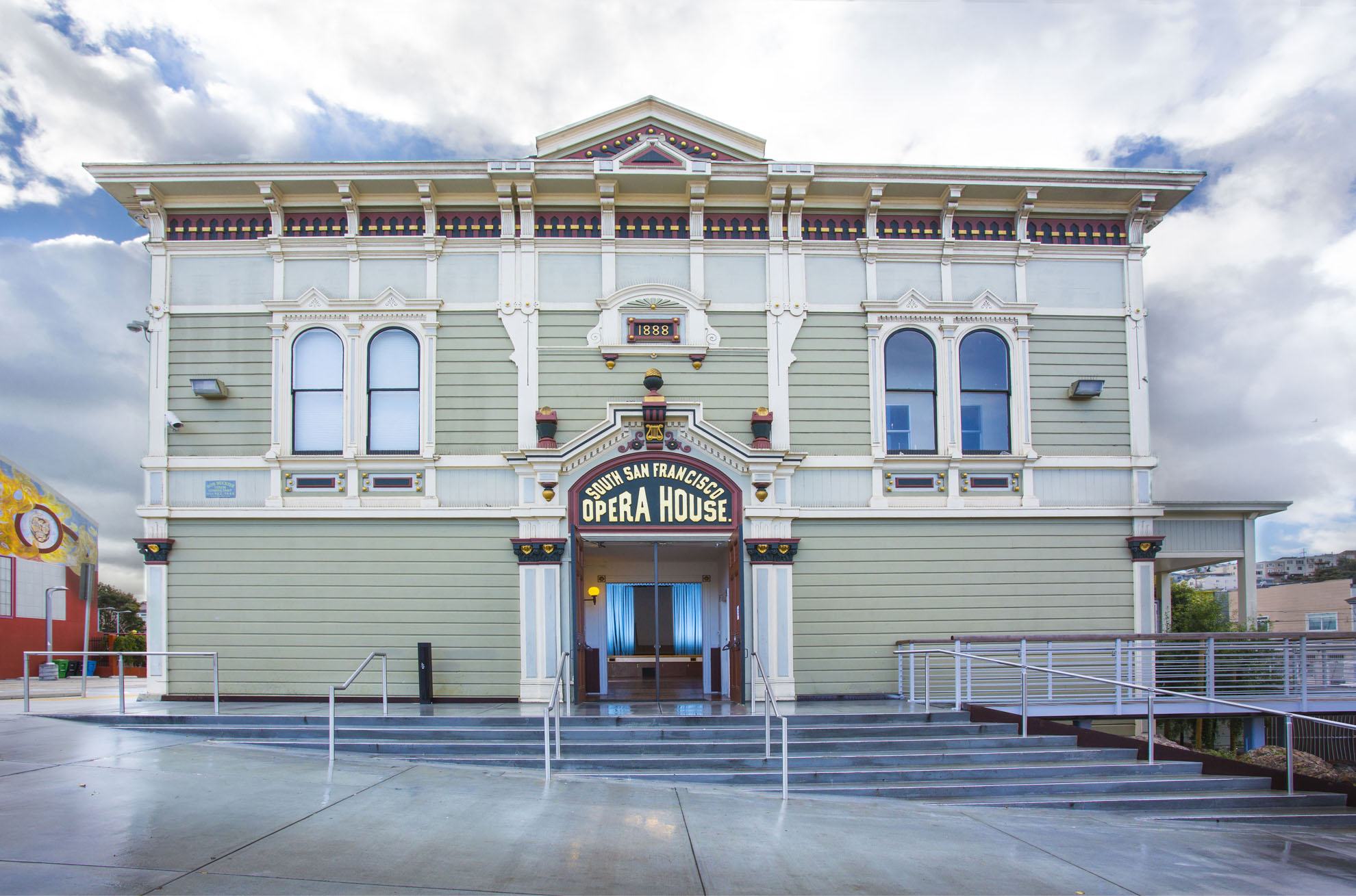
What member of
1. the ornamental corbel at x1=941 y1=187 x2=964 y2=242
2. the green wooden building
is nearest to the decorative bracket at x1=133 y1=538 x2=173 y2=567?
the green wooden building

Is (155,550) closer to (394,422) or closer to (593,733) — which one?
(394,422)

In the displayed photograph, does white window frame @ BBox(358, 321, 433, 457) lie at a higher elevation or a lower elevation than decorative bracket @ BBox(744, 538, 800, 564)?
higher

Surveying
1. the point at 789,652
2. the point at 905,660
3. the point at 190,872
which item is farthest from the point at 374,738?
the point at 905,660

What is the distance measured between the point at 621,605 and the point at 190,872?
10.1 meters

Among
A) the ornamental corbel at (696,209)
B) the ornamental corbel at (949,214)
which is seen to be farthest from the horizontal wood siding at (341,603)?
the ornamental corbel at (949,214)

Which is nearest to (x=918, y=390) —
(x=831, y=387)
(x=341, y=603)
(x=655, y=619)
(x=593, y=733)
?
(x=831, y=387)

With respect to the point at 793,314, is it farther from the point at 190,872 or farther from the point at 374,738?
the point at 190,872

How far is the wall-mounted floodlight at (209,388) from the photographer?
13.3m

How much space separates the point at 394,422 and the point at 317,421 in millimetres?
1165

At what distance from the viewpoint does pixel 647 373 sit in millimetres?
13242

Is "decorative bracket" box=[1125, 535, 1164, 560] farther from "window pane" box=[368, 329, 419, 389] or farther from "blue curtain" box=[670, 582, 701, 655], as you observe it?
"window pane" box=[368, 329, 419, 389]

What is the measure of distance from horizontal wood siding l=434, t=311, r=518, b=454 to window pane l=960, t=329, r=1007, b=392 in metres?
6.95

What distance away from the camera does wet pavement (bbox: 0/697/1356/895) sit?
6.24 metres

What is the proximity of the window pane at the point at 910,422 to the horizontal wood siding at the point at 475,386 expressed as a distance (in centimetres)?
574
